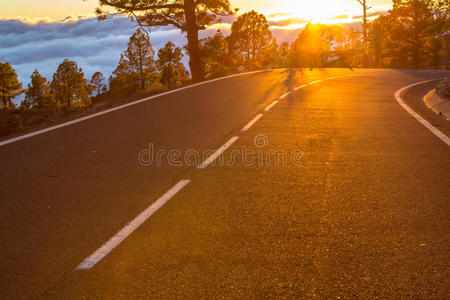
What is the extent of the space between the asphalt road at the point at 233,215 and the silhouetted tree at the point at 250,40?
226 feet

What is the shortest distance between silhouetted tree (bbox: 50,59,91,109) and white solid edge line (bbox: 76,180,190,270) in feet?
261

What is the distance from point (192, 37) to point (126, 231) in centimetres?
2544

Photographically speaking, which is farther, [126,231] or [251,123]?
[251,123]

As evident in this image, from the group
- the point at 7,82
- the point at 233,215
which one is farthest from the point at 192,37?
the point at 7,82

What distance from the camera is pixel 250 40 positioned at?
3049 inches

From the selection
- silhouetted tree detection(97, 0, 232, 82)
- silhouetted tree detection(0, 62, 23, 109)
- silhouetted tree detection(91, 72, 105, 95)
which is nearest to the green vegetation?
silhouetted tree detection(0, 62, 23, 109)

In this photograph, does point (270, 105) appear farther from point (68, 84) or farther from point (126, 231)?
point (68, 84)

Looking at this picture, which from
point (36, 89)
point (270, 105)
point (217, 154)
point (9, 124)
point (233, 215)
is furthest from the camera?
point (36, 89)

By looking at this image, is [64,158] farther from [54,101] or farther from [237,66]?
[54,101]

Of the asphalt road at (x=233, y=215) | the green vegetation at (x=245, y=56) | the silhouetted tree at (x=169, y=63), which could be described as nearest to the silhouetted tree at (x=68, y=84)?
the green vegetation at (x=245, y=56)

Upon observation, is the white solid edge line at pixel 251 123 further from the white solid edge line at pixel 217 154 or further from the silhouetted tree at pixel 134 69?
the silhouetted tree at pixel 134 69

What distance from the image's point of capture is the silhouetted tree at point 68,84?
80938mm

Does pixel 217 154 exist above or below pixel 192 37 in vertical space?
below
